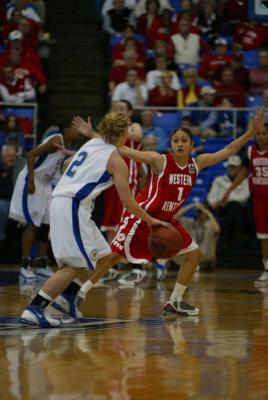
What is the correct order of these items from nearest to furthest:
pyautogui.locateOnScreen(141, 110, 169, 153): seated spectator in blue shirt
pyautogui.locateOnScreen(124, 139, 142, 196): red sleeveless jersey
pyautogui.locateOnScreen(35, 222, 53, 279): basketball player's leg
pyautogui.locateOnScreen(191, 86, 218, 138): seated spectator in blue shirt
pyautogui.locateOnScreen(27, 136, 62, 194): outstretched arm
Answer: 1. pyautogui.locateOnScreen(27, 136, 62, 194): outstretched arm
2. pyautogui.locateOnScreen(124, 139, 142, 196): red sleeveless jersey
3. pyautogui.locateOnScreen(35, 222, 53, 279): basketball player's leg
4. pyautogui.locateOnScreen(141, 110, 169, 153): seated spectator in blue shirt
5. pyautogui.locateOnScreen(191, 86, 218, 138): seated spectator in blue shirt

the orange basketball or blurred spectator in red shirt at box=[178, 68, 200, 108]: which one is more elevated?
blurred spectator in red shirt at box=[178, 68, 200, 108]

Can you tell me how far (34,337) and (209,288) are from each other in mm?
4835

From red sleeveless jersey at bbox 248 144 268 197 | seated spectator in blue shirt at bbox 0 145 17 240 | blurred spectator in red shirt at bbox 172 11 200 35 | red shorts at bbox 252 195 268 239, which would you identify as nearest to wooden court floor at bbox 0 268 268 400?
red shorts at bbox 252 195 268 239

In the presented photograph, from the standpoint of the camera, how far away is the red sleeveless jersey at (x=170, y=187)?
8.93 metres

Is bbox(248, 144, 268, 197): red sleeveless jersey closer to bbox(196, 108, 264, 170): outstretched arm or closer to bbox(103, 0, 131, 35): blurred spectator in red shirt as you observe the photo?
bbox(196, 108, 264, 170): outstretched arm

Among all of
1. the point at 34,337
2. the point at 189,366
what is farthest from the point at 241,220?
the point at 189,366

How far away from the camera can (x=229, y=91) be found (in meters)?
16.1

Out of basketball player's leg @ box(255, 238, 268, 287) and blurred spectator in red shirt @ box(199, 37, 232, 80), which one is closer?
basketball player's leg @ box(255, 238, 268, 287)

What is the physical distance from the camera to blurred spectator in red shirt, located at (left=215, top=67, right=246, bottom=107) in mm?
15969

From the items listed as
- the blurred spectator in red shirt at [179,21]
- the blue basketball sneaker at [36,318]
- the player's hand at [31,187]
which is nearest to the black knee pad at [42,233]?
the player's hand at [31,187]

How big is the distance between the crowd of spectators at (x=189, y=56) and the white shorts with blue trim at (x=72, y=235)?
812 centimetres

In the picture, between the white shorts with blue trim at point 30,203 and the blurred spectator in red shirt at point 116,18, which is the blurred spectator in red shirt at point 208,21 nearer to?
the blurred spectator in red shirt at point 116,18

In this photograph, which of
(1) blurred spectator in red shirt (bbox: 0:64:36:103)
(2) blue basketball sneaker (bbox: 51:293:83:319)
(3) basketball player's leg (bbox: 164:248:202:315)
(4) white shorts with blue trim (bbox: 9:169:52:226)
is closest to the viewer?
(2) blue basketball sneaker (bbox: 51:293:83:319)

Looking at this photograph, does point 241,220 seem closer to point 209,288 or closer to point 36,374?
point 209,288
